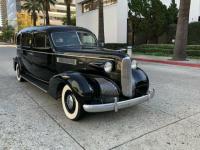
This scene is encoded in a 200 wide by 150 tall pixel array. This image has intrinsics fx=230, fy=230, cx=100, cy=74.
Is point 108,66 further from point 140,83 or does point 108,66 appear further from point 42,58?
point 42,58

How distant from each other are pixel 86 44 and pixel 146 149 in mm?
3245

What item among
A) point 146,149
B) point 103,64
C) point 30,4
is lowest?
point 146,149

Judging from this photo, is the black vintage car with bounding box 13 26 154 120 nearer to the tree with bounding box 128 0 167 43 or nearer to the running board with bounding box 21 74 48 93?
the running board with bounding box 21 74 48 93

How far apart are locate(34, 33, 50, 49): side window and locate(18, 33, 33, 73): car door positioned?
481mm

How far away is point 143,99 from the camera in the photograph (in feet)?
14.6

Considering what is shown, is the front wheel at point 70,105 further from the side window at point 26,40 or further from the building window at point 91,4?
the building window at point 91,4

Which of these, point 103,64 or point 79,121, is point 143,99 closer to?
point 103,64

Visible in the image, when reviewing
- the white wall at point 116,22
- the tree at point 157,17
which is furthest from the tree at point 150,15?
the white wall at point 116,22

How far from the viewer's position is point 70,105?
177 inches

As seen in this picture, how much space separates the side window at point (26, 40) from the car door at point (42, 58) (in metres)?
0.44

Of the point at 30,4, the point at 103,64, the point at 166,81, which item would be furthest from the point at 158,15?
the point at 30,4

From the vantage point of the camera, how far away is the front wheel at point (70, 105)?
13.9 feet

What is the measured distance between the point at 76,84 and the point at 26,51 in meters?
3.44

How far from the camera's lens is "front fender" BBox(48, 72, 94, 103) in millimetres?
4070
